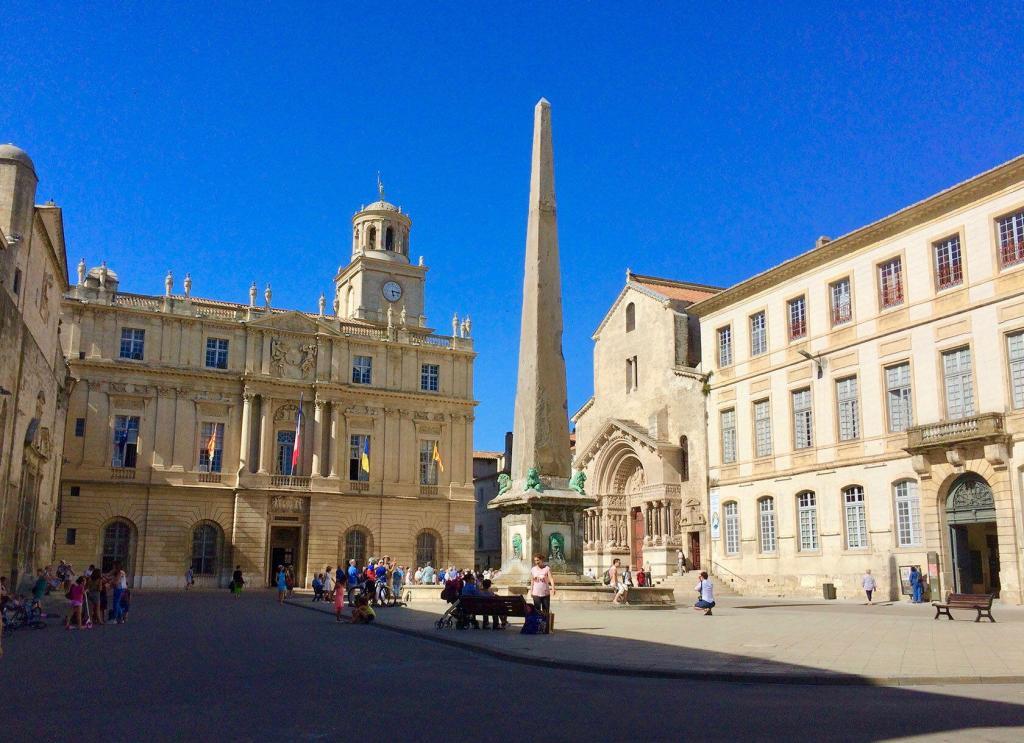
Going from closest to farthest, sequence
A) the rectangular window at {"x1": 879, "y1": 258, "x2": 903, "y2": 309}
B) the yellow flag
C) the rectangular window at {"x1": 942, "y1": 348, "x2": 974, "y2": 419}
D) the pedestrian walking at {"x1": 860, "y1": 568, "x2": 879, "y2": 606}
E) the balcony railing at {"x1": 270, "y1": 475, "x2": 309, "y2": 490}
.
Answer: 1. the rectangular window at {"x1": 942, "y1": 348, "x2": 974, "y2": 419}
2. the pedestrian walking at {"x1": 860, "y1": 568, "x2": 879, "y2": 606}
3. the rectangular window at {"x1": 879, "y1": 258, "x2": 903, "y2": 309}
4. the balcony railing at {"x1": 270, "y1": 475, "x2": 309, "y2": 490}
5. the yellow flag

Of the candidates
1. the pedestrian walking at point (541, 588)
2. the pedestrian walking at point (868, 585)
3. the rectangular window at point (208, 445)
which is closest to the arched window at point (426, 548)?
the rectangular window at point (208, 445)

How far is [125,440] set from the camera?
4250 cm

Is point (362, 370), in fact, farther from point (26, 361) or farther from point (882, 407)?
point (882, 407)

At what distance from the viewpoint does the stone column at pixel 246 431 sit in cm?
4425

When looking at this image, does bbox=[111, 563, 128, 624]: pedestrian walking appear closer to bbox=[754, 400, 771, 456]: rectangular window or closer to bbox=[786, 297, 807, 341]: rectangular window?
bbox=[754, 400, 771, 456]: rectangular window

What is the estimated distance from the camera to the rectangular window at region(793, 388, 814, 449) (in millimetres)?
32062

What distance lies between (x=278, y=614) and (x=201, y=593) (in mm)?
16733

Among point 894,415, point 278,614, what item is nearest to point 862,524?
point 894,415

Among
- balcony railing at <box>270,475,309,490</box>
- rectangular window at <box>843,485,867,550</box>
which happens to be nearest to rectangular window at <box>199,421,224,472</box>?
balcony railing at <box>270,475,309,490</box>

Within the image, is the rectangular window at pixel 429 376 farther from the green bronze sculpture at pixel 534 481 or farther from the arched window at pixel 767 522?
the green bronze sculpture at pixel 534 481

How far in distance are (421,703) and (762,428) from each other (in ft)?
91.5

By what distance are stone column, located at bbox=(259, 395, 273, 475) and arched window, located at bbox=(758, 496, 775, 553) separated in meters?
23.4

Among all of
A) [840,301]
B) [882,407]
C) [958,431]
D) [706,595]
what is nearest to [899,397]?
[882,407]

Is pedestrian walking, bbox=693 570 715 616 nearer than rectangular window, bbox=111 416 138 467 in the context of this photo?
Yes
